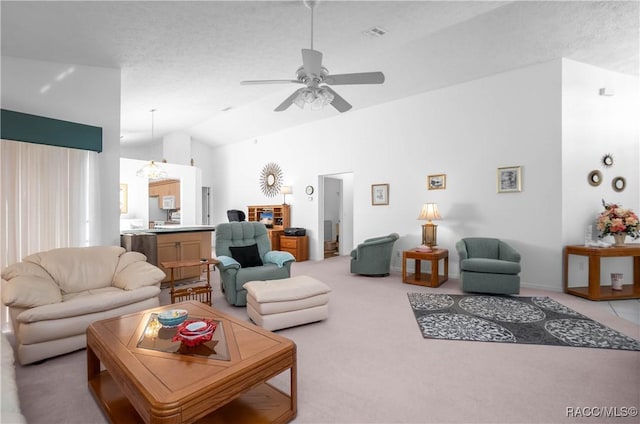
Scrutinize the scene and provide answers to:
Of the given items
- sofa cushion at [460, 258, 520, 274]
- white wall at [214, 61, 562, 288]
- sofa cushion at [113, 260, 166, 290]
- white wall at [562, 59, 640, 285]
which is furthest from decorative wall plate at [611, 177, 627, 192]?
sofa cushion at [113, 260, 166, 290]

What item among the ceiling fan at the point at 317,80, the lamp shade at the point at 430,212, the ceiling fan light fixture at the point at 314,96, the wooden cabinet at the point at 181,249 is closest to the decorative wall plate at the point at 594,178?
the lamp shade at the point at 430,212

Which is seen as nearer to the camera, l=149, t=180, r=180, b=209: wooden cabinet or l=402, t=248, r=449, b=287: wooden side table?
l=402, t=248, r=449, b=287: wooden side table

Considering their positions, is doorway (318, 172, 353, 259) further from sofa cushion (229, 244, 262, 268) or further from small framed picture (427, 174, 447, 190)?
sofa cushion (229, 244, 262, 268)

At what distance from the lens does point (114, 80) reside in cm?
395

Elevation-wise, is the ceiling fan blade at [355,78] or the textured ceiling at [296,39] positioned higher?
the textured ceiling at [296,39]

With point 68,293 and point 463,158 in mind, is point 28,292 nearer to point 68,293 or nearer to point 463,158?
point 68,293

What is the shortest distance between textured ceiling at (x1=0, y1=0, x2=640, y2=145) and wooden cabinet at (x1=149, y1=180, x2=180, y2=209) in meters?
3.92

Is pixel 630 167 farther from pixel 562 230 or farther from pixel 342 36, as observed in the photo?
pixel 342 36

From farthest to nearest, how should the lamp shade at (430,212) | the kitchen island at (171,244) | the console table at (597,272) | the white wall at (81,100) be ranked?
the lamp shade at (430,212)
the kitchen island at (171,244)
the console table at (597,272)
the white wall at (81,100)

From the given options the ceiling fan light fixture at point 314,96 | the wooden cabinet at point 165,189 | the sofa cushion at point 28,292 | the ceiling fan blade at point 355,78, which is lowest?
the sofa cushion at point 28,292

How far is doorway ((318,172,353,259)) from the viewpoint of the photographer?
8.16 metres

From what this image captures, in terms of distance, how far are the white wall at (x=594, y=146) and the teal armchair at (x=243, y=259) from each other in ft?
13.4

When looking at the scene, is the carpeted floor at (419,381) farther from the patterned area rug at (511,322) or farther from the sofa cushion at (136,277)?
the sofa cushion at (136,277)

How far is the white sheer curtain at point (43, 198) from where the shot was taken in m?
3.10
